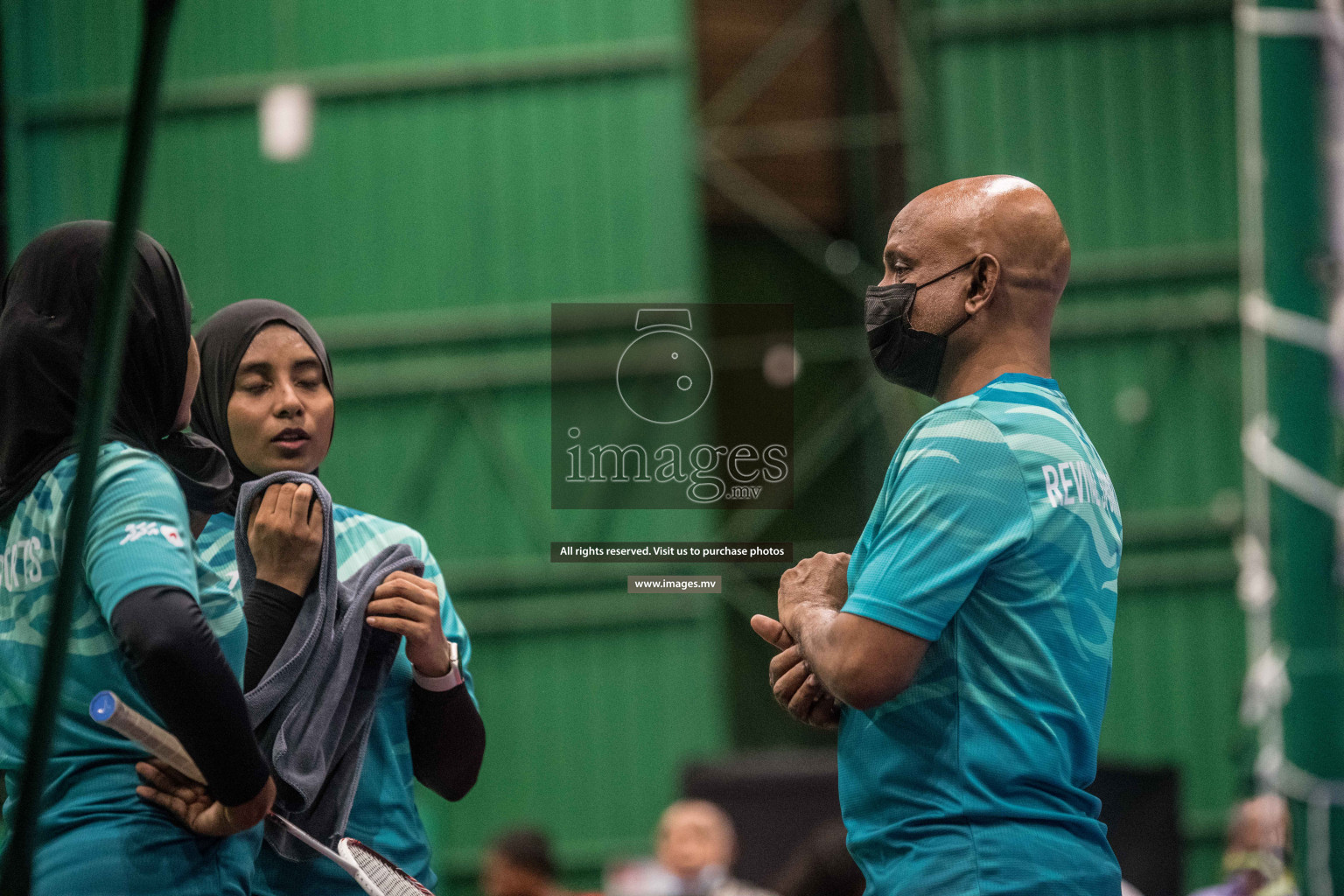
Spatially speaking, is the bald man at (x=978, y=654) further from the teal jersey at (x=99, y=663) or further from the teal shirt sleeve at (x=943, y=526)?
the teal jersey at (x=99, y=663)

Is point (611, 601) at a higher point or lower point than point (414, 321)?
lower

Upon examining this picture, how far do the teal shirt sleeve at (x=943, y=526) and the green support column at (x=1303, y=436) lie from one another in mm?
3217

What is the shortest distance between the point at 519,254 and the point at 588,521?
6.52 meters

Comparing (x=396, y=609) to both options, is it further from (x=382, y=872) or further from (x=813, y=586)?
(x=813, y=586)

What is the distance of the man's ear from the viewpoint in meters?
1.93

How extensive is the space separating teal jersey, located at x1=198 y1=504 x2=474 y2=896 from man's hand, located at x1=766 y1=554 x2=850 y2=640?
1.91 ft

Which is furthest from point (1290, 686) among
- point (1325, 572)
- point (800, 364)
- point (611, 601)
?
point (611, 601)

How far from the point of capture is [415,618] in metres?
2.05

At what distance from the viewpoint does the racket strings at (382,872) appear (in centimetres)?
202

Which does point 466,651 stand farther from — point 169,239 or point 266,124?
point 266,124

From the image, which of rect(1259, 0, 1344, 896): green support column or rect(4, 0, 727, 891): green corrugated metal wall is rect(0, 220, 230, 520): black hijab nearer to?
rect(1259, 0, 1344, 896): green support column

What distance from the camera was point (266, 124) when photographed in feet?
26.1

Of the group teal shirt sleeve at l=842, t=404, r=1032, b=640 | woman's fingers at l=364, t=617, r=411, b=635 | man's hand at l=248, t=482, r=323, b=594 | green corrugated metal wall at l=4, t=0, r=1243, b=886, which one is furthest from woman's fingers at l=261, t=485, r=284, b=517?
green corrugated metal wall at l=4, t=0, r=1243, b=886

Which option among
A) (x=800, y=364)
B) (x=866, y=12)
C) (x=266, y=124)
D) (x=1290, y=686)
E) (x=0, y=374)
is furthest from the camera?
(x=866, y=12)
